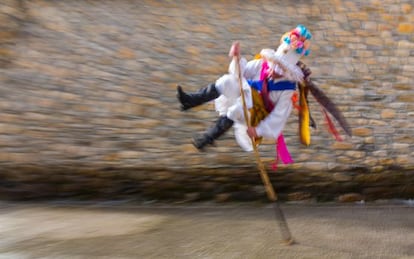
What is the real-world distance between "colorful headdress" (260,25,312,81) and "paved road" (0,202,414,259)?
4.21 feet

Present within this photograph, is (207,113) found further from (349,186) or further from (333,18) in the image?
(333,18)

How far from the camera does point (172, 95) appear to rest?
5.85m

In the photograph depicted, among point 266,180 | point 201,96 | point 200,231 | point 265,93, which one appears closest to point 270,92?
point 265,93

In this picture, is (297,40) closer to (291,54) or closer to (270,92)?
(291,54)

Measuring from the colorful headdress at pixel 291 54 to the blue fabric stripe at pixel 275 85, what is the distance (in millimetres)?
56

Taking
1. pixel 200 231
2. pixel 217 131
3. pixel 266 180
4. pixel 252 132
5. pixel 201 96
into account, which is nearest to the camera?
pixel 201 96

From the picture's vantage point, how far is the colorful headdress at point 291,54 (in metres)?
3.54

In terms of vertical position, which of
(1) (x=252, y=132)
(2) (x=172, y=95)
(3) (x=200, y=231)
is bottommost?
(3) (x=200, y=231)

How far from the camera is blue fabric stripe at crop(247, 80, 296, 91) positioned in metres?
3.62

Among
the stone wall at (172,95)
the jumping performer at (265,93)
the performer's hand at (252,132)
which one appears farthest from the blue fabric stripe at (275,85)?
the stone wall at (172,95)

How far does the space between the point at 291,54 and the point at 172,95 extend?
2469 mm

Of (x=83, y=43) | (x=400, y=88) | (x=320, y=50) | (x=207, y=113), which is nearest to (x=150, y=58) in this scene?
(x=83, y=43)

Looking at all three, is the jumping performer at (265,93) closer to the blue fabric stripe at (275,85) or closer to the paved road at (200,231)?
the blue fabric stripe at (275,85)

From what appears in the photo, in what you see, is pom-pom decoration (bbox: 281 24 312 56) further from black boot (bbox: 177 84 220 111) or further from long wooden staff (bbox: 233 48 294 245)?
black boot (bbox: 177 84 220 111)
